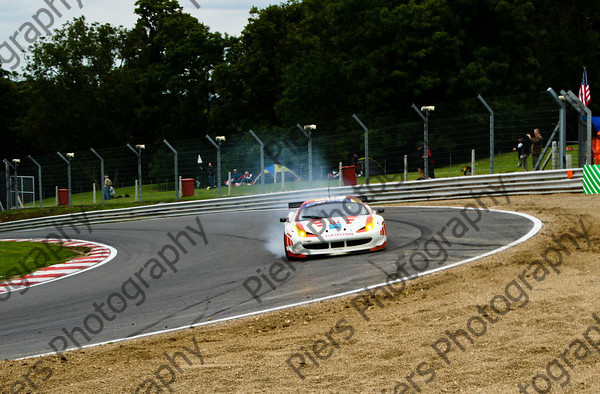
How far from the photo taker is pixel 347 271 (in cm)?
1010

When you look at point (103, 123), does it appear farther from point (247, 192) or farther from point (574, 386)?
point (574, 386)

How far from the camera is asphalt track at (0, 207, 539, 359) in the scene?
26.3ft

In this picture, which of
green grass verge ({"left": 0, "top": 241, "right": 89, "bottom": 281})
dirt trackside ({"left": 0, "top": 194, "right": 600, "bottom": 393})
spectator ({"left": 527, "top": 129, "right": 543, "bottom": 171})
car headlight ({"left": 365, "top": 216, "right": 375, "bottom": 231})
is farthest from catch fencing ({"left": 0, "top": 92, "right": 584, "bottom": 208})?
dirt trackside ({"left": 0, "top": 194, "right": 600, "bottom": 393})

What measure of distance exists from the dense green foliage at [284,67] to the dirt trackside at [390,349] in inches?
1350

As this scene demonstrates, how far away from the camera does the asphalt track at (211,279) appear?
8008 millimetres

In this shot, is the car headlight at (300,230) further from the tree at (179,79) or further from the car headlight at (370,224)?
the tree at (179,79)

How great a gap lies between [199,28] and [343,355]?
199 feet

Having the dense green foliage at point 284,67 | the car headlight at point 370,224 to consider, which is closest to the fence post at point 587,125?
the car headlight at point 370,224

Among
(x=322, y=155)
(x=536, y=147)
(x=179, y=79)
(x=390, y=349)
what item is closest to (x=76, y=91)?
(x=179, y=79)

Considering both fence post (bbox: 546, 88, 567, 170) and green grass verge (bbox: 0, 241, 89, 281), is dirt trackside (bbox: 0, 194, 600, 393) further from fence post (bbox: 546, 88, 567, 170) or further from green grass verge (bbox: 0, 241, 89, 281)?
fence post (bbox: 546, 88, 567, 170)

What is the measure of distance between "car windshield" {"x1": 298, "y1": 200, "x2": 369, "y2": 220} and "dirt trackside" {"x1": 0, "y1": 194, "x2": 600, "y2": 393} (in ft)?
13.5

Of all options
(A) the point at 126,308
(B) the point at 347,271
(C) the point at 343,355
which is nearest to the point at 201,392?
(C) the point at 343,355

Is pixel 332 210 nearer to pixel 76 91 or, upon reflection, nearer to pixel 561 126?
pixel 561 126

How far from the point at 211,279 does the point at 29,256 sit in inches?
305
